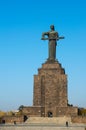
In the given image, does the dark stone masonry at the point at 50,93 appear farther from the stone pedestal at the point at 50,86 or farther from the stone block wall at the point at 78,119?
the stone block wall at the point at 78,119

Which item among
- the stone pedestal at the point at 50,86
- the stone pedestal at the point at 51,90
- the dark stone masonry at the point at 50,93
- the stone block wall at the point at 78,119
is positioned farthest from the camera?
the stone pedestal at the point at 50,86

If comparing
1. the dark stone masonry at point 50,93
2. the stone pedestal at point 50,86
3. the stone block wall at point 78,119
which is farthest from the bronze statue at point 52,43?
the stone block wall at point 78,119

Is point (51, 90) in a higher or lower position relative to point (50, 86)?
lower

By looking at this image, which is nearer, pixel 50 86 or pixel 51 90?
pixel 51 90

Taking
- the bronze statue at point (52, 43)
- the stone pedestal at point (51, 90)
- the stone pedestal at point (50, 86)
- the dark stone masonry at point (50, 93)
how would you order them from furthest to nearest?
the bronze statue at point (52, 43) → the stone pedestal at point (50, 86) → the stone pedestal at point (51, 90) → the dark stone masonry at point (50, 93)

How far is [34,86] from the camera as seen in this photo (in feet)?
124

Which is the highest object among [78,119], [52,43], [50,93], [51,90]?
[52,43]

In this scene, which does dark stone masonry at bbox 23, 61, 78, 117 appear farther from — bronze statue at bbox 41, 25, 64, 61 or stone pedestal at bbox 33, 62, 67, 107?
bronze statue at bbox 41, 25, 64, 61

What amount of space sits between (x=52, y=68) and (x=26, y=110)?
592 centimetres

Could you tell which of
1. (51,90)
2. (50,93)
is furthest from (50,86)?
(50,93)

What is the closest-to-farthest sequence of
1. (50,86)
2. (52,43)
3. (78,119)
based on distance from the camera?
(78,119) → (50,86) → (52,43)

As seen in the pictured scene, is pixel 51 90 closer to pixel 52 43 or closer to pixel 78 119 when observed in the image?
pixel 78 119

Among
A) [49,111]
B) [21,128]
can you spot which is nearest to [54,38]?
[49,111]

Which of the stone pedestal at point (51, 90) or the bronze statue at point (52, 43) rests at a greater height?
the bronze statue at point (52, 43)
